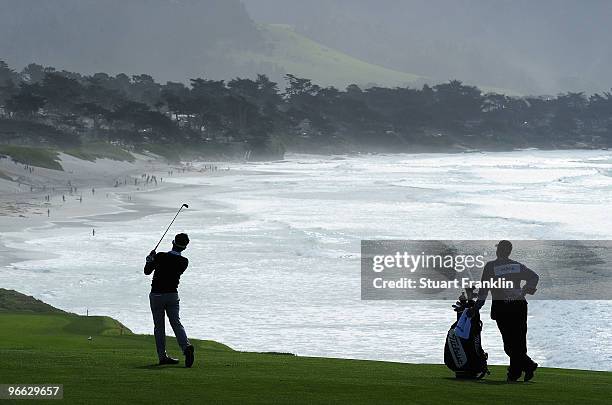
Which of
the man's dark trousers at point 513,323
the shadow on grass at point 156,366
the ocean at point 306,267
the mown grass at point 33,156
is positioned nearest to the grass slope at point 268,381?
the shadow on grass at point 156,366

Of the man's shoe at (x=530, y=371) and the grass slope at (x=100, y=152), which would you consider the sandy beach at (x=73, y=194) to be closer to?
the grass slope at (x=100, y=152)

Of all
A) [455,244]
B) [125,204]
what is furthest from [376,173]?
[455,244]

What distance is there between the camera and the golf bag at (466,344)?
1351 cm

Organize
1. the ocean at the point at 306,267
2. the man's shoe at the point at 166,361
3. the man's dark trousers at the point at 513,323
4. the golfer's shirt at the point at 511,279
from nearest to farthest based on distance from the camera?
the golfer's shirt at the point at 511,279, the man's dark trousers at the point at 513,323, the man's shoe at the point at 166,361, the ocean at the point at 306,267

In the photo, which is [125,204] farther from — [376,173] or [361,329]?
[376,173]

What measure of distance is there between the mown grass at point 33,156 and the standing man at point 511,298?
80.4 metres

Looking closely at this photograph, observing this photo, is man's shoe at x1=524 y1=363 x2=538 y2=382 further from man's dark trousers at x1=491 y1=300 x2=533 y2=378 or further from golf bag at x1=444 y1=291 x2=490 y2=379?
golf bag at x1=444 y1=291 x2=490 y2=379

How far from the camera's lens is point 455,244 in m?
44.5

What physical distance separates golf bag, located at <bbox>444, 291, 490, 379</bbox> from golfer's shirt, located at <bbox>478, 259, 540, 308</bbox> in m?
0.28

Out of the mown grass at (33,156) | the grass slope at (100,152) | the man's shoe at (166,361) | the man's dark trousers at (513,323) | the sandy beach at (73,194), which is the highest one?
the grass slope at (100,152)

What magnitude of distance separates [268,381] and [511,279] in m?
3.62

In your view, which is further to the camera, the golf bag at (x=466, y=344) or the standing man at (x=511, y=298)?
the golf bag at (x=466, y=344)

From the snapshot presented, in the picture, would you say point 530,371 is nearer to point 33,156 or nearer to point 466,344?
point 466,344

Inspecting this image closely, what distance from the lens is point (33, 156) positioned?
303 ft
